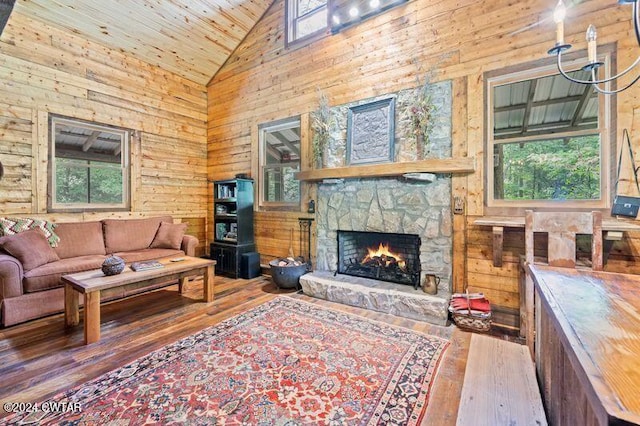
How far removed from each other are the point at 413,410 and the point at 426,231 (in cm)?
199

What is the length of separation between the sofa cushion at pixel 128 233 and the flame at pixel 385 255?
133 inches

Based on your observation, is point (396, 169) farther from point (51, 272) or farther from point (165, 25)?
point (165, 25)

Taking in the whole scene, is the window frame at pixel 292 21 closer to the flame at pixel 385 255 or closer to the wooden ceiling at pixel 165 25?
the wooden ceiling at pixel 165 25

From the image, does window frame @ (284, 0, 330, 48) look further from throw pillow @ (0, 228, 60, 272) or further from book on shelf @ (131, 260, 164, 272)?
throw pillow @ (0, 228, 60, 272)

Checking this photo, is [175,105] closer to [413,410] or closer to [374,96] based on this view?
[374,96]

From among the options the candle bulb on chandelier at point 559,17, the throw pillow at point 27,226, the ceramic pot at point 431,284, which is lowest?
the ceramic pot at point 431,284

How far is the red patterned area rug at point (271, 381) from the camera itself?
1.62 metres

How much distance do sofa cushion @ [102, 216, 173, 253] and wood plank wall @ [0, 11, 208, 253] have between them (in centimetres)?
39

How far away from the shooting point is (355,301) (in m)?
3.33

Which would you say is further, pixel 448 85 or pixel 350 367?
pixel 448 85

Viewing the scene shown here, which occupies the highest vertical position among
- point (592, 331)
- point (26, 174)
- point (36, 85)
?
point (36, 85)

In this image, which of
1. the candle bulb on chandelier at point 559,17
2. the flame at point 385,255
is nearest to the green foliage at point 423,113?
the flame at point 385,255

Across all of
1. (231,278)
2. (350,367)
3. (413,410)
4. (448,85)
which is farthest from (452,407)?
(231,278)

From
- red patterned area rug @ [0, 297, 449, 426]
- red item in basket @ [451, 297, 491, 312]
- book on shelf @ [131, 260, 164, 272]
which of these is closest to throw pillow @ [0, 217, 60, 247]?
book on shelf @ [131, 260, 164, 272]
